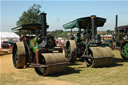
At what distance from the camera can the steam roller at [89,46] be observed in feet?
26.5

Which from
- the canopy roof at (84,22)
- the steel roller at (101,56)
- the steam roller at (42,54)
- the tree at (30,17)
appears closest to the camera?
the steam roller at (42,54)

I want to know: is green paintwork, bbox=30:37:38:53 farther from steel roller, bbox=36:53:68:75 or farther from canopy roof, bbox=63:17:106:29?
canopy roof, bbox=63:17:106:29

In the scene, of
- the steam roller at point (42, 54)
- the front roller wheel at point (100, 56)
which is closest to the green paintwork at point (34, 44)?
the steam roller at point (42, 54)

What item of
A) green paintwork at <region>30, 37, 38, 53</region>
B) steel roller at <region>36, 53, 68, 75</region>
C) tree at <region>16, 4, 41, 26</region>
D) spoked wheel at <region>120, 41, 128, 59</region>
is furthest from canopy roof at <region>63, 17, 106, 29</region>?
tree at <region>16, 4, 41, 26</region>

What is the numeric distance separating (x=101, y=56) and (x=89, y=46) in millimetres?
1077

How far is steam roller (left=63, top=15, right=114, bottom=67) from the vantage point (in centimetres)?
808

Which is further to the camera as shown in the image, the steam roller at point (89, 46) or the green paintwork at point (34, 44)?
the green paintwork at point (34, 44)

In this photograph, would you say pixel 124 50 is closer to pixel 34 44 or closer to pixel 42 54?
pixel 34 44

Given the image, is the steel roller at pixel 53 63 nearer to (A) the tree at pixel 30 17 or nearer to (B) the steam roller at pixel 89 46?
(B) the steam roller at pixel 89 46

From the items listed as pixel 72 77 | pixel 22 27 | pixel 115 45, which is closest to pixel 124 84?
pixel 72 77

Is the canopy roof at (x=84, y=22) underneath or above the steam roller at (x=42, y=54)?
above

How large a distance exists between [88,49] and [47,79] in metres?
3.39

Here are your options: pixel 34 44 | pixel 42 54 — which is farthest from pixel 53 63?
pixel 34 44

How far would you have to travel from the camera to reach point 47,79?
6.14m
